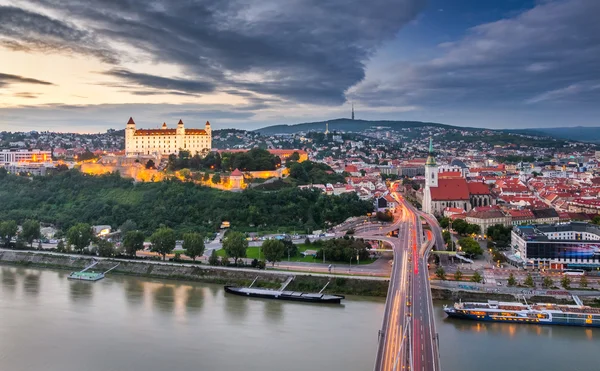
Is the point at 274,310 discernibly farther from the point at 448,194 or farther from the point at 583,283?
the point at 448,194

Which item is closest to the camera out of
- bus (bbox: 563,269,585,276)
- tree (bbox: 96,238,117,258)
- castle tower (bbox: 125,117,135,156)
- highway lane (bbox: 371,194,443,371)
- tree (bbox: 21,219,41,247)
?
highway lane (bbox: 371,194,443,371)

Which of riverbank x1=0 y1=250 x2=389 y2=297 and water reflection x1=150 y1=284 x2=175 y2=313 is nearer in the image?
water reflection x1=150 y1=284 x2=175 y2=313

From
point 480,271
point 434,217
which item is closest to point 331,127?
point 434,217

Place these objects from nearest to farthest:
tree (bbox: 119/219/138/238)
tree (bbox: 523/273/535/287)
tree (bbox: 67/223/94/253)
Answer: tree (bbox: 523/273/535/287) → tree (bbox: 67/223/94/253) → tree (bbox: 119/219/138/238)

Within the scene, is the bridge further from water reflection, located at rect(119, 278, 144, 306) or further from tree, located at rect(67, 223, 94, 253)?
tree, located at rect(67, 223, 94, 253)

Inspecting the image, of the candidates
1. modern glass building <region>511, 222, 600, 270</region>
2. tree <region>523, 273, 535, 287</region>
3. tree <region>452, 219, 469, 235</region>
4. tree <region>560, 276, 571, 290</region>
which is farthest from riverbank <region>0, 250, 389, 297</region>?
tree <region>452, 219, 469, 235</region>

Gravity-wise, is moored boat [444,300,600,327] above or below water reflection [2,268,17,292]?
below
